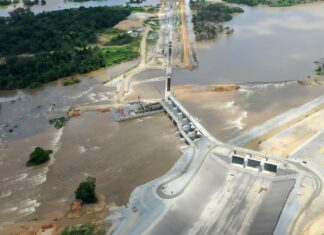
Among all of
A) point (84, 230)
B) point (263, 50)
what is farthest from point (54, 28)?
point (84, 230)

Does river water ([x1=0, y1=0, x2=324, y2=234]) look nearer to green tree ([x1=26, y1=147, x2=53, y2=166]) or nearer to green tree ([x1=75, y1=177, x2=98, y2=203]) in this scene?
green tree ([x1=26, y1=147, x2=53, y2=166])

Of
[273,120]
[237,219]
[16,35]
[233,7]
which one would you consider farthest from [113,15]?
[237,219]

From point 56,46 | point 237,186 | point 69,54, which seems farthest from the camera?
point 56,46

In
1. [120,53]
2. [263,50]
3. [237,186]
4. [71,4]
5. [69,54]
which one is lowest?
[237,186]

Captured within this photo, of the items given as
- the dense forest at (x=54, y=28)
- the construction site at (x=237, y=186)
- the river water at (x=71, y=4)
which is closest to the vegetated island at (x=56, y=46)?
the dense forest at (x=54, y=28)

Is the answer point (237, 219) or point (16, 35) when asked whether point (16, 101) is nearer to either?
point (16, 35)

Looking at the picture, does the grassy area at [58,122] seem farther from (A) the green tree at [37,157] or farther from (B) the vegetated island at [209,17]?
(B) the vegetated island at [209,17]

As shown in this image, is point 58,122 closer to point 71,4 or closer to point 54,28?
point 54,28
